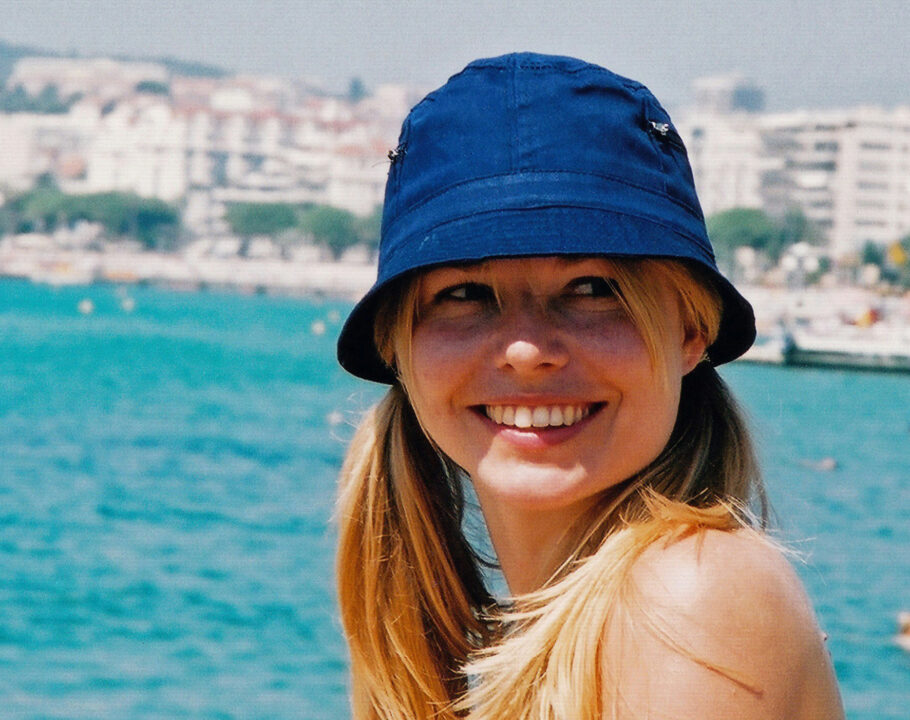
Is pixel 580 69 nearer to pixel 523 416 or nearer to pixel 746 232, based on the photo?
pixel 523 416

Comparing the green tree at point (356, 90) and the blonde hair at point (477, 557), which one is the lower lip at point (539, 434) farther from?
the green tree at point (356, 90)

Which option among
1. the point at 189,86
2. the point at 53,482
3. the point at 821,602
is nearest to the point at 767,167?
the point at 189,86

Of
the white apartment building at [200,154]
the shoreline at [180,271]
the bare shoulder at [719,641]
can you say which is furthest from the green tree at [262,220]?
the bare shoulder at [719,641]

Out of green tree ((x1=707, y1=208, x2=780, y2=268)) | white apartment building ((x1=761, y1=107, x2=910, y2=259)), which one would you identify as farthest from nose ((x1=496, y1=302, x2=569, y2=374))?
white apartment building ((x1=761, y1=107, x2=910, y2=259))

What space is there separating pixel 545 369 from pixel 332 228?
273ft

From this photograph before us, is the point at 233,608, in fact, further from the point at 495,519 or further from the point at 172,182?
the point at 172,182

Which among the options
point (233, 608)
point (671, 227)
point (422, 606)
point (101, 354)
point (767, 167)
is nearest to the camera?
point (671, 227)

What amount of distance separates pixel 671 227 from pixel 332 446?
2353 cm

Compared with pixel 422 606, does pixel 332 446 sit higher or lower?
lower

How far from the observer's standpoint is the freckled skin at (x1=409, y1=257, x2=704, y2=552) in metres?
1.14

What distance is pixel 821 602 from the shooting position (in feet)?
39.3

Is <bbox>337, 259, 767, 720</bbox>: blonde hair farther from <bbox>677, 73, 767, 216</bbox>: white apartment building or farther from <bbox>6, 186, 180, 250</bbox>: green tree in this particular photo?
<bbox>6, 186, 180, 250</bbox>: green tree

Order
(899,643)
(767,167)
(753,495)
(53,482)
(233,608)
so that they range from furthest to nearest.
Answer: (767,167) → (53,482) → (233,608) → (899,643) → (753,495)

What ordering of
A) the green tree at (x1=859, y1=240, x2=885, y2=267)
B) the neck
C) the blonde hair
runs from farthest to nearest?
1. the green tree at (x1=859, y1=240, x2=885, y2=267)
2. the neck
3. the blonde hair
